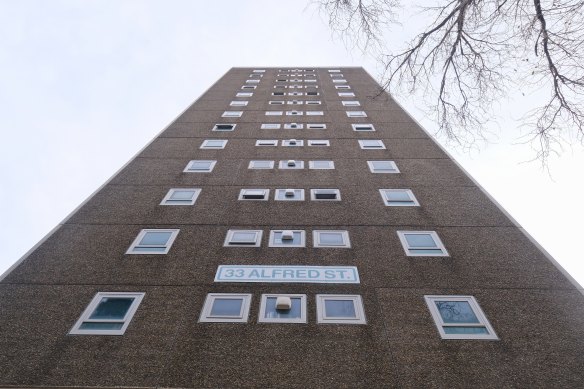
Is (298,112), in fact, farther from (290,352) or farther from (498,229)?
(290,352)

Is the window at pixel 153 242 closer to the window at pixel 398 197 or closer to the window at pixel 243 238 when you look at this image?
the window at pixel 243 238

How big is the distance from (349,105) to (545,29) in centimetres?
1786

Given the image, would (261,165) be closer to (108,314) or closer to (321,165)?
(321,165)

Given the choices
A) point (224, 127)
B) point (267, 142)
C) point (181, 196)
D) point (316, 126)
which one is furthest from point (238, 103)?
point (181, 196)

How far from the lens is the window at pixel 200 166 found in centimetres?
1527

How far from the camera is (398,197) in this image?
13250 millimetres

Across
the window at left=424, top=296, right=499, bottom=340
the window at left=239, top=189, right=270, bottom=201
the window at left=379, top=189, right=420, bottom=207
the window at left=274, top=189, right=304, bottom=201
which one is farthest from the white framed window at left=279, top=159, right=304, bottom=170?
Result: the window at left=424, top=296, right=499, bottom=340

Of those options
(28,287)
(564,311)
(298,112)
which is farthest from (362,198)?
(298,112)

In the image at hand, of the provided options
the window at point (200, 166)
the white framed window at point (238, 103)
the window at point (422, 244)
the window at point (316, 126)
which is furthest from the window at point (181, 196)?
the white framed window at point (238, 103)

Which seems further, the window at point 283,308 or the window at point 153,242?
the window at point 153,242

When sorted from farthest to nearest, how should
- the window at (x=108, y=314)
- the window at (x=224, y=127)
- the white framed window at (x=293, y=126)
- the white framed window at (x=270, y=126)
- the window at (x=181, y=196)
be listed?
1. the white framed window at (x=293, y=126)
2. the white framed window at (x=270, y=126)
3. the window at (x=224, y=127)
4. the window at (x=181, y=196)
5. the window at (x=108, y=314)

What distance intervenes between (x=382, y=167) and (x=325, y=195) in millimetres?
3162

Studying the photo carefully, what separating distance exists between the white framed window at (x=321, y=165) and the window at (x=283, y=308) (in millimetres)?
7130

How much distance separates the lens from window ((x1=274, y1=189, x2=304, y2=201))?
43.6ft
